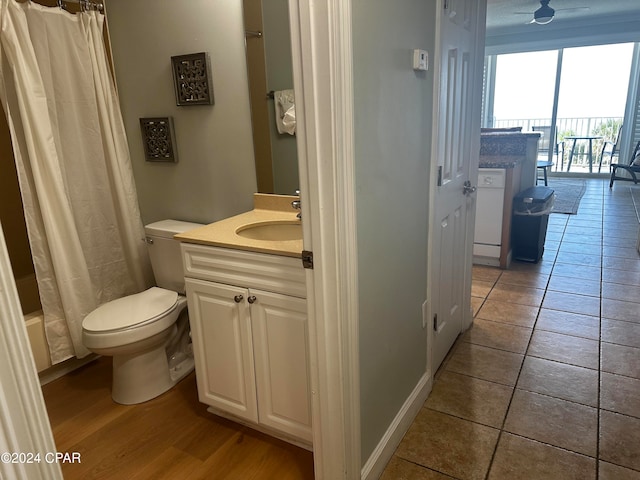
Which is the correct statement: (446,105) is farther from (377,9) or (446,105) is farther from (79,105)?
(79,105)

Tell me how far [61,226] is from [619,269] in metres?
3.93

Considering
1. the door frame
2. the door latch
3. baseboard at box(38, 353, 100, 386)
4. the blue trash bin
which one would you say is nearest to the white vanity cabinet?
the door frame

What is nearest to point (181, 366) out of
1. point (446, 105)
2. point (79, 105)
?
point (79, 105)

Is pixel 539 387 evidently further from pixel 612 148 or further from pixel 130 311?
pixel 612 148

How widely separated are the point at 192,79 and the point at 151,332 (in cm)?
128

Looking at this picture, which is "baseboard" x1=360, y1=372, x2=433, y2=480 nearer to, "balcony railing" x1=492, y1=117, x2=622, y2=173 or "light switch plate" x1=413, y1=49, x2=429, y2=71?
"light switch plate" x1=413, y1=49, x2=429, y2=71

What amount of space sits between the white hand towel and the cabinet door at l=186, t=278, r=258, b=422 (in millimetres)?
855

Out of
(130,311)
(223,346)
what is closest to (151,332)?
(130,311)

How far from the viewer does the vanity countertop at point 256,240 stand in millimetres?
1579

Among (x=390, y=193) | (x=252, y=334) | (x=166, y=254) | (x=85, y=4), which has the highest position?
(x=85, y=4)

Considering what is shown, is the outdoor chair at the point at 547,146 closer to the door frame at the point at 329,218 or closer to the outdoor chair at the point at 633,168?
the outdoor chair at the point at 633,168

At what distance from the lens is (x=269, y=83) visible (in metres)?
A: 2.16

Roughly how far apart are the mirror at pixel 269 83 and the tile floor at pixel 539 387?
1280 millimetres

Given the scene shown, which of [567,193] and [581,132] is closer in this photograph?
[567,193]
